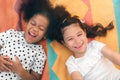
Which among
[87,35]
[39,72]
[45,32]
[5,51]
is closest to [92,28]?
[87,35]

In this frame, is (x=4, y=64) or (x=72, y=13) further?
(x=72, y=13)

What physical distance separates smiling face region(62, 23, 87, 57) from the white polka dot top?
17cm

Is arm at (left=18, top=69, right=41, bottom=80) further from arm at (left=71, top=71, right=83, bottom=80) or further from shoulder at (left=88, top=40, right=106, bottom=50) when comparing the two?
shoulder at (left=88, top=40, right=106, bottom=50)

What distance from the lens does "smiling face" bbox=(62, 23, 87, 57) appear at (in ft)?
4.71

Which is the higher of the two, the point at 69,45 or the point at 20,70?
the point at 69,45

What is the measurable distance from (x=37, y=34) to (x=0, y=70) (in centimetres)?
27

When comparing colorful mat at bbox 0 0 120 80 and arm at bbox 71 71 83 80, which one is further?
colorful mat at bbox 0 0 120 80

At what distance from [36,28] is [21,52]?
0.15 m

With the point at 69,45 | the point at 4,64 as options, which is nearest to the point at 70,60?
the point at 69,45

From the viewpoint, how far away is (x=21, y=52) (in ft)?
4.97

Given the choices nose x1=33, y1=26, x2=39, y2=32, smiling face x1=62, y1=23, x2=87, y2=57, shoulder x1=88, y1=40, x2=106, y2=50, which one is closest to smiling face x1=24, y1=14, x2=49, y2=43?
nose x1=33, y1=26, x2=39, y2=32

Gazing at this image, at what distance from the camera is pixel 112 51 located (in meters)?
1.46

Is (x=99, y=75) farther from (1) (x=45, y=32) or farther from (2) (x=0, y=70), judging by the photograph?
(2) (x=0, y=70)

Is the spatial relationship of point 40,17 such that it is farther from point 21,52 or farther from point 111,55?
point 111,55
